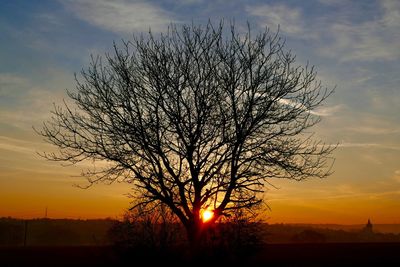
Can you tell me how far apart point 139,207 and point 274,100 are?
25.1 feet

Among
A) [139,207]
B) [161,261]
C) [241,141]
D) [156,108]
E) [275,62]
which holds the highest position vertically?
[275,62]

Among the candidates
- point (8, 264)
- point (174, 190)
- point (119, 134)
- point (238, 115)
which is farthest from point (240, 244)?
point (8, 264)

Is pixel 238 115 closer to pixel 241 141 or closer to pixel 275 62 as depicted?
pixel 241 141

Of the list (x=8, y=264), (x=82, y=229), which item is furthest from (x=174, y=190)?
(x=82, y=229)

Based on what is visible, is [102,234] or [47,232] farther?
[47,232]

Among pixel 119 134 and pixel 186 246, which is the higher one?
pixel 119 134

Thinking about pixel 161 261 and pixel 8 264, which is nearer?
pixel 161 261

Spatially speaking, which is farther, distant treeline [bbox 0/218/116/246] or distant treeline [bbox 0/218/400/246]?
distant treeline [bbox 0/218/116/246]

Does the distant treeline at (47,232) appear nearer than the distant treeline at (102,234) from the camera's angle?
No

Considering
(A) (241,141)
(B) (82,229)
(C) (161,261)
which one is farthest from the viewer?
(B) (82,229)

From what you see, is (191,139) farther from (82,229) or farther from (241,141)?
(82,229)

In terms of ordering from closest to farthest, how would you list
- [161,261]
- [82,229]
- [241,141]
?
[161,261], [241,141], [82,229]

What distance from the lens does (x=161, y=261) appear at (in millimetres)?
20797

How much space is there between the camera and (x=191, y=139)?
2216 centimetres
